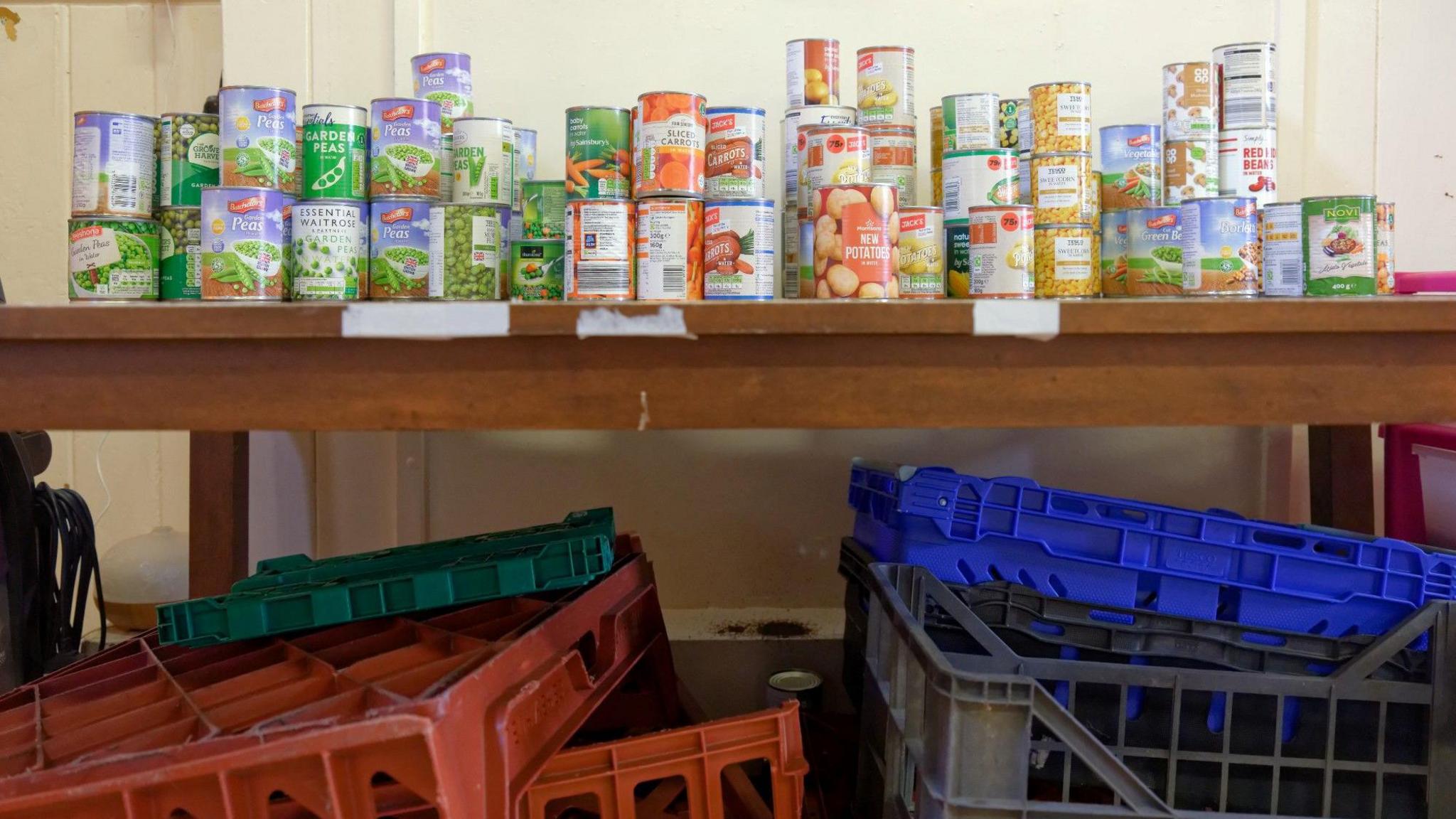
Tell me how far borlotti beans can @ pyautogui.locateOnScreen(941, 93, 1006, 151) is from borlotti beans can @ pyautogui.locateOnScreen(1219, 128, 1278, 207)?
33 centimetres

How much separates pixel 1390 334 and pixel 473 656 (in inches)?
A: 36.7

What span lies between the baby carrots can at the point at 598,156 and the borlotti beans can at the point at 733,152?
11 cm

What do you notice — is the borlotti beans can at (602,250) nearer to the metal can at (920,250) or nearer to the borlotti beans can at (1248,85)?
the metal can at (920,250)

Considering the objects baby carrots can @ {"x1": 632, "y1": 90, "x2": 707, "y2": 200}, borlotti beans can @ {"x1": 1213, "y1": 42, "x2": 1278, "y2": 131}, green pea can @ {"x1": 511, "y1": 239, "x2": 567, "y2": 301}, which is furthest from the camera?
borlotti beans can @ {"x1": 1213, "y1": 42, "x2": 1278, "y2": 131}

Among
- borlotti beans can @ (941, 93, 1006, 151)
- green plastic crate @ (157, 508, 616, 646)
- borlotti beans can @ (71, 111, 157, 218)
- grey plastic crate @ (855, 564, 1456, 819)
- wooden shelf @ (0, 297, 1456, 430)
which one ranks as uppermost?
borlotti beans can @ (941, 93, 1006, 151)

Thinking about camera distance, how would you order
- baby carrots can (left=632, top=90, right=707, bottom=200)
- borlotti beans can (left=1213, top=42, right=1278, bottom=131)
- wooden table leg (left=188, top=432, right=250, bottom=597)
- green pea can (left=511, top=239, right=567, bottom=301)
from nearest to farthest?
1. baby carrots can (left=632, top=90, right=707, bottom=200)
2. green pea can (left=511, top=239, right=567, bottom=301)
3. borlotti beans can (left=1213, top=42, right=1278, bottom=131)
4. wooden table leg (left=188, top=432, right=250, bottom=597)

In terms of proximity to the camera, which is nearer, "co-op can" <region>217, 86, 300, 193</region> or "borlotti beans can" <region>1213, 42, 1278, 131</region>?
"co-op can" <region>217, 86, 300, 193</region>

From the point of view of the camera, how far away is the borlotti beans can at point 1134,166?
1.55 meters

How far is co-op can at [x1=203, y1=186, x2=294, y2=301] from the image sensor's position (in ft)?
4.07

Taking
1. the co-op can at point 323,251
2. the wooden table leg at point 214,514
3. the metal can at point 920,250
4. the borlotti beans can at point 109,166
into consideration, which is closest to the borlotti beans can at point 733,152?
the metal can at point 920,250

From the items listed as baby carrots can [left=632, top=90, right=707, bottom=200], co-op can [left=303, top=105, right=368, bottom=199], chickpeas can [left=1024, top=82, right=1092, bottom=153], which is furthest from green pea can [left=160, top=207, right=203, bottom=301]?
chickpeas can [left=1024, top=82, right=1092, bottom=153]

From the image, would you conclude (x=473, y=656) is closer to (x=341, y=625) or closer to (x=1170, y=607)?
(x=341, y=625)

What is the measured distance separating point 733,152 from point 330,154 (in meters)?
0.50

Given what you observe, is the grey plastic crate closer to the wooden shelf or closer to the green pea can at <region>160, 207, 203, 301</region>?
the wooden shelf
